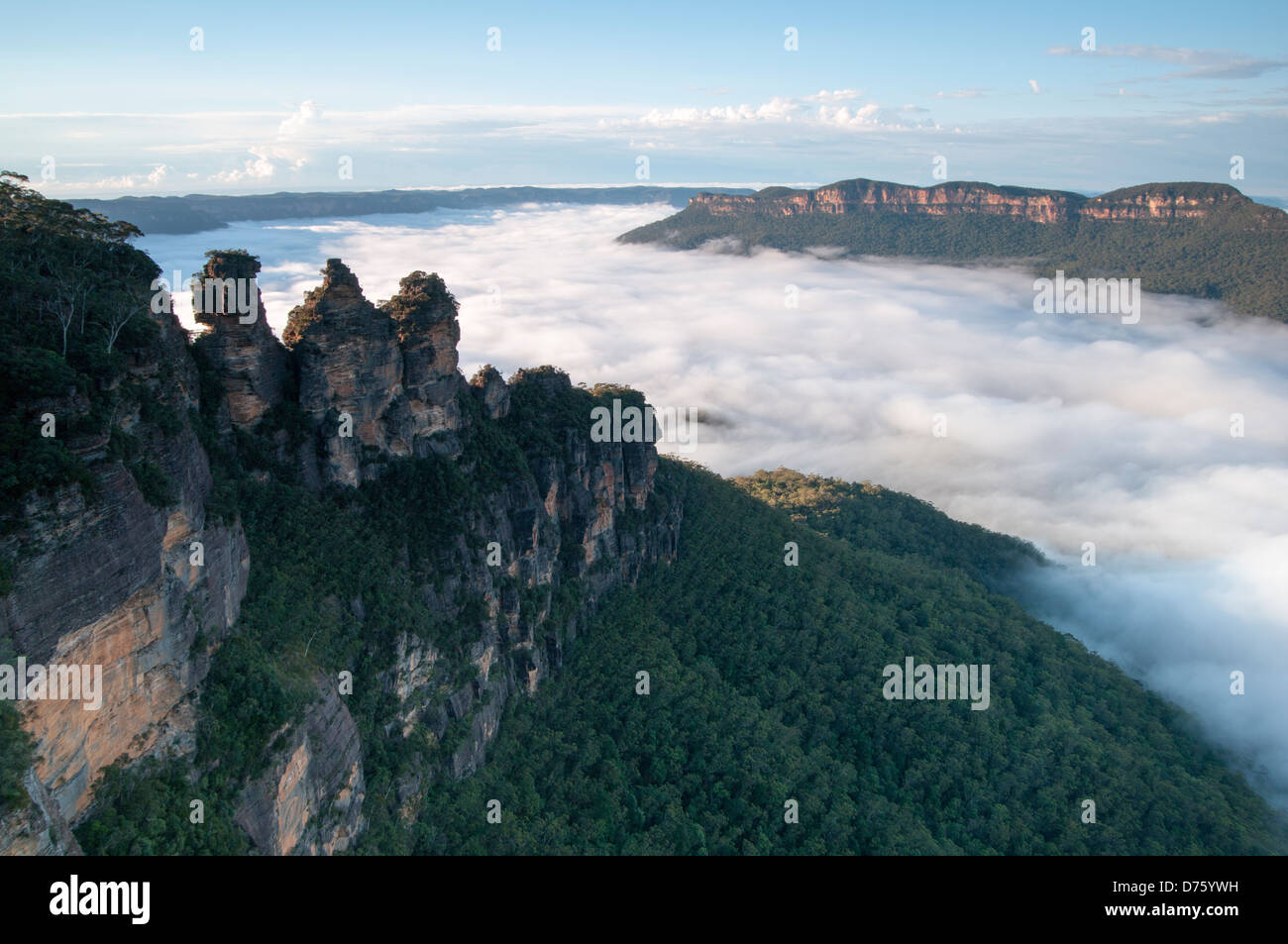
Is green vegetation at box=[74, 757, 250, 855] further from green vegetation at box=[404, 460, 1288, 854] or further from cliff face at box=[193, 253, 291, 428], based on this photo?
cliff face at box=[193, 253, 291, 428]

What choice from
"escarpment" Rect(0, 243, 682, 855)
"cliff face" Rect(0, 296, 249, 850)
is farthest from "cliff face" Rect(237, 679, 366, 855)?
"cliff face" Rect(0, 296, 249, 850)

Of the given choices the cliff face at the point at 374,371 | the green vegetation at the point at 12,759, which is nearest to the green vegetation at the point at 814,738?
the cliff face at the point at 374,371

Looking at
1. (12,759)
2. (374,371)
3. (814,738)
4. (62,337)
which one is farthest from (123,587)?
(814,738)

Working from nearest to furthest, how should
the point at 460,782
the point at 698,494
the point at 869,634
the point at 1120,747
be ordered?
the point at 460,782 → the point at 1120,747 → the point at 869,634 → the point at 698,494

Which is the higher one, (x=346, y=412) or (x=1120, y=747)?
(x=346, y=412)

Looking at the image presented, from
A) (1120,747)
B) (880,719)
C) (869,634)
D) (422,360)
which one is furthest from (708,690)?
(1120,747)

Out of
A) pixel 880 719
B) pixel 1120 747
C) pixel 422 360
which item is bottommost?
pixel 1120 747

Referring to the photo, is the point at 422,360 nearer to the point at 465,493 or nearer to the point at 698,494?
the point at 465,493

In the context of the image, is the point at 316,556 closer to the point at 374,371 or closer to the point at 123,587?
the point at 374,371

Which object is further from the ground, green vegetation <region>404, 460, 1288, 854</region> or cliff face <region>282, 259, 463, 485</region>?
cliff face <region>282, 259, 463, 485</region>
